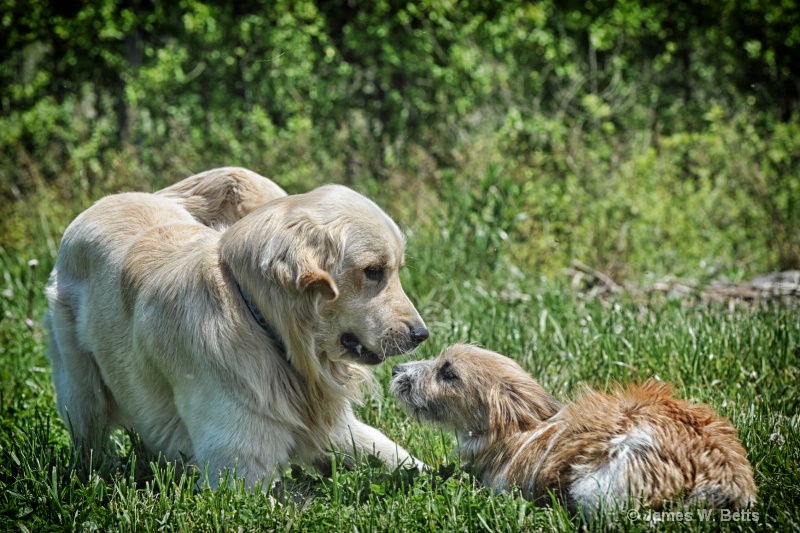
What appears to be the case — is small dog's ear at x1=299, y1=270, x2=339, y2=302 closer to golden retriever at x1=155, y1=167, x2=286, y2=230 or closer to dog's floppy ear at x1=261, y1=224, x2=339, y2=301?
dog's floppy ear at x1=261, y1=224, x2=339, y2=301

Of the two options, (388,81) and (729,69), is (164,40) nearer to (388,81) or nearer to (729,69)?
(388,81)

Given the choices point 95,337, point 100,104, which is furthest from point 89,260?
point 100,104

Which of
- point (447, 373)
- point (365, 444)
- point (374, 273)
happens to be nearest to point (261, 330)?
point (374, 273)

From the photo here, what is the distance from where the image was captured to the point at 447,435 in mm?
5074

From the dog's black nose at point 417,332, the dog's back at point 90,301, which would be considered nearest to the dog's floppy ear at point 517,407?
the dog's black nose at point 417,332

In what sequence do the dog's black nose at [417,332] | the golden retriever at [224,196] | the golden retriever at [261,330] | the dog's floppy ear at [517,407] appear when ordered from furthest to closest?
1. the golden retriever at [224,196]
2. the dog's floppy ear at [517,407]
3. the dog's black nose at [417,332]
4. the golden retriever at [261,330]

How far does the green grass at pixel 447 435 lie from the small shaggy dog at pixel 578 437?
146 millimetres

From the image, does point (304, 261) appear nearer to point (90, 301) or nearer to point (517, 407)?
point (517, 407)

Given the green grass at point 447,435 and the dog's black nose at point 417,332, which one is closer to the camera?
the green grass at point 447,435

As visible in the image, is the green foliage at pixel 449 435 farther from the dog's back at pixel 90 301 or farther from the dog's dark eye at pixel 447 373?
the dog's dark eye at pixel 447 373

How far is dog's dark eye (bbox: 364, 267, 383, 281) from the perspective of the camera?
411 centimetres

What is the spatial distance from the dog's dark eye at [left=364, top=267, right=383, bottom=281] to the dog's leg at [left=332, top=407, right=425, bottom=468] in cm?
78

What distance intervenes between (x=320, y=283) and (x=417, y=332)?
1.82 feet

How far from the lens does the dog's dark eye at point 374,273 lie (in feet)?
13.5
